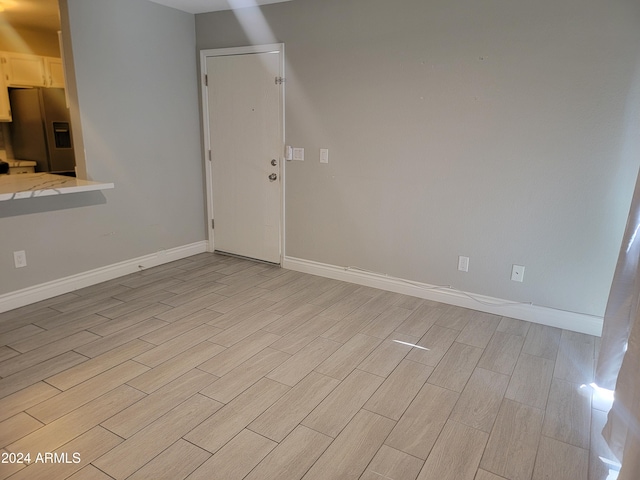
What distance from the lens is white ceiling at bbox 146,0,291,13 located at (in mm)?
3854

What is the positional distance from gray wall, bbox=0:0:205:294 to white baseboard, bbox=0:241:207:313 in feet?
0.18

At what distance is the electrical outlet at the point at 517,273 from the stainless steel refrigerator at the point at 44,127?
4747 millimetres

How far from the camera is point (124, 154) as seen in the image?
395 centimetres

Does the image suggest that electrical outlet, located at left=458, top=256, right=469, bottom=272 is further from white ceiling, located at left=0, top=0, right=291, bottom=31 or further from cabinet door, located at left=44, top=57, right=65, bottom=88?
cabinet door, located at left=44, top=57, right=65, bottom=88

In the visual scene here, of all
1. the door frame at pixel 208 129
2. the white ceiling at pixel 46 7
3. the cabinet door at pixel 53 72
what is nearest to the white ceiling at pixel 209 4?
the white ceiling at pixel 46 7

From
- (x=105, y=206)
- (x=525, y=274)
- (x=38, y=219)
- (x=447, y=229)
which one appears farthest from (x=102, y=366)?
(x=525, y=274)

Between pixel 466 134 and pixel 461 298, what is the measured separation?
4.28 ft

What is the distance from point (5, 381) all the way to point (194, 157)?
2839mm

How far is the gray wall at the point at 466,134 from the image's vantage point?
2.79 m

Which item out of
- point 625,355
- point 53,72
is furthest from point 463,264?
point 53,72

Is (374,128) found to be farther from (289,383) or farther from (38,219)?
(38,219)

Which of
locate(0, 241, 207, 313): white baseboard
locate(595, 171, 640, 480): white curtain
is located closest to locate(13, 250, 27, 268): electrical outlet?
locate(0, 241, 207, 313): white baseboard

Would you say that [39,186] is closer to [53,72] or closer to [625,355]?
[53,72]

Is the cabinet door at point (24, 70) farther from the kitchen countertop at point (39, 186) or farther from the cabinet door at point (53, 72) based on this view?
the kitchen countertop at point (39, 186)
